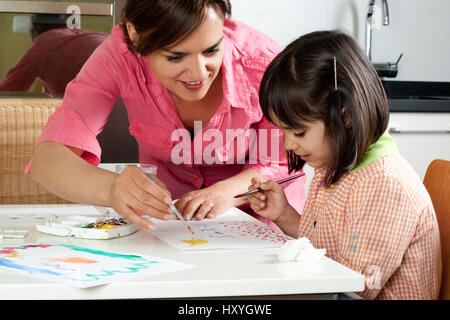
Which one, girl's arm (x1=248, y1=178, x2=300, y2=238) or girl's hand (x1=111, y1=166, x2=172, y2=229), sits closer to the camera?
girl's hand (x1=111, y1=166, x2=172, y2=229)

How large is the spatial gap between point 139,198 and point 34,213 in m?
0.38

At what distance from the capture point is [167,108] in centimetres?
153

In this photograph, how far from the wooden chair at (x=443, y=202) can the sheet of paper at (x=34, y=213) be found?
29.7 inches

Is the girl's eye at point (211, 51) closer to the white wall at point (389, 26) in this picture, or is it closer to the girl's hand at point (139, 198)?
the girl's hand at point (139, 198)

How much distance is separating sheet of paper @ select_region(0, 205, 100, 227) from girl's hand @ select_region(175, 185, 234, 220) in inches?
8.5

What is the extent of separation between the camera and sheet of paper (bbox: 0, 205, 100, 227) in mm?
1338

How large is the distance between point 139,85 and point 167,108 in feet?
0.29

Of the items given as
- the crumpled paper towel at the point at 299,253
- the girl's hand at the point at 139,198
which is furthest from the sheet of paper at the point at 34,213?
the crumpled paper towel at the point at 299,253

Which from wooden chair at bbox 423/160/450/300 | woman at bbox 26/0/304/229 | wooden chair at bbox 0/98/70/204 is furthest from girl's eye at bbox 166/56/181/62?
wooden chair at bbox 0/98/70/204

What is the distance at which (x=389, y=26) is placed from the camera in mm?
3246

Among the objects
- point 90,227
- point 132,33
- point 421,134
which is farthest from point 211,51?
Answer: point 421,134

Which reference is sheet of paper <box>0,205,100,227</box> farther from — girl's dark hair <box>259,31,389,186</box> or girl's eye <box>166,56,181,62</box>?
girl's dark hair <box>259,31,389,186</box>

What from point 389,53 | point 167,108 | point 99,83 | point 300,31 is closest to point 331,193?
point 167,108
